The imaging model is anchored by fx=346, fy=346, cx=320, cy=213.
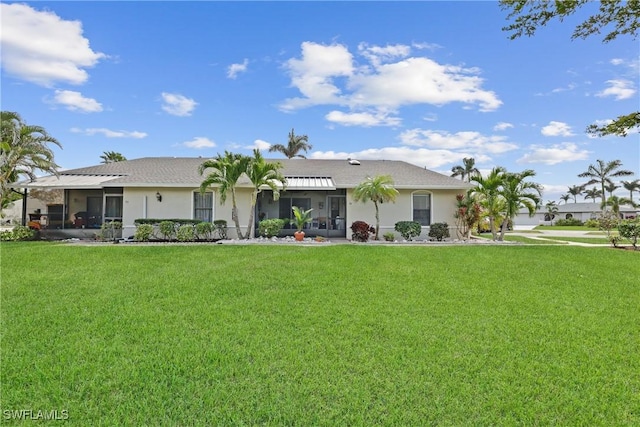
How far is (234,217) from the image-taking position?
65.0 feet

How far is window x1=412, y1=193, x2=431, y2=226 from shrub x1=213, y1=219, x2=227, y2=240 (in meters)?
12.0

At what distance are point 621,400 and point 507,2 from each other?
39.6ft

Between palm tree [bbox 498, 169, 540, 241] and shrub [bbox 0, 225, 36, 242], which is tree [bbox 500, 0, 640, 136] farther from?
shrub [bbox 0, 225, 36, 242]

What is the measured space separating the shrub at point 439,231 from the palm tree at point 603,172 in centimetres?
6732

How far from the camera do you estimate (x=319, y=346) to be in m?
6.12

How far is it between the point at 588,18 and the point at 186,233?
786 inches

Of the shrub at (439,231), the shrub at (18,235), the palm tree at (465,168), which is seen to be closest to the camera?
the shrub at (18,235)

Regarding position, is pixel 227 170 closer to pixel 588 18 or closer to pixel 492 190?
pixel 492 190

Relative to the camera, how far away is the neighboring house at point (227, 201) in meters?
21.2

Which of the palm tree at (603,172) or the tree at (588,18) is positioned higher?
the palm tree at (603,172)

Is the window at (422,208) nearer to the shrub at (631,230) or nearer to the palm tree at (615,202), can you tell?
the shrub at (631,230)

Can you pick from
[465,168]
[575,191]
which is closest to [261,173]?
[465,168]

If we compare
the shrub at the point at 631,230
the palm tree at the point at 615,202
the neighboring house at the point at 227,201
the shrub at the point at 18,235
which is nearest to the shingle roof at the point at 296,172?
the neighboring house at the point at 227,201

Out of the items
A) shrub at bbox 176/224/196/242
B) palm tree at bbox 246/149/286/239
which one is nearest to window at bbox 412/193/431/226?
palm tree at bbox 246/149/286/239
